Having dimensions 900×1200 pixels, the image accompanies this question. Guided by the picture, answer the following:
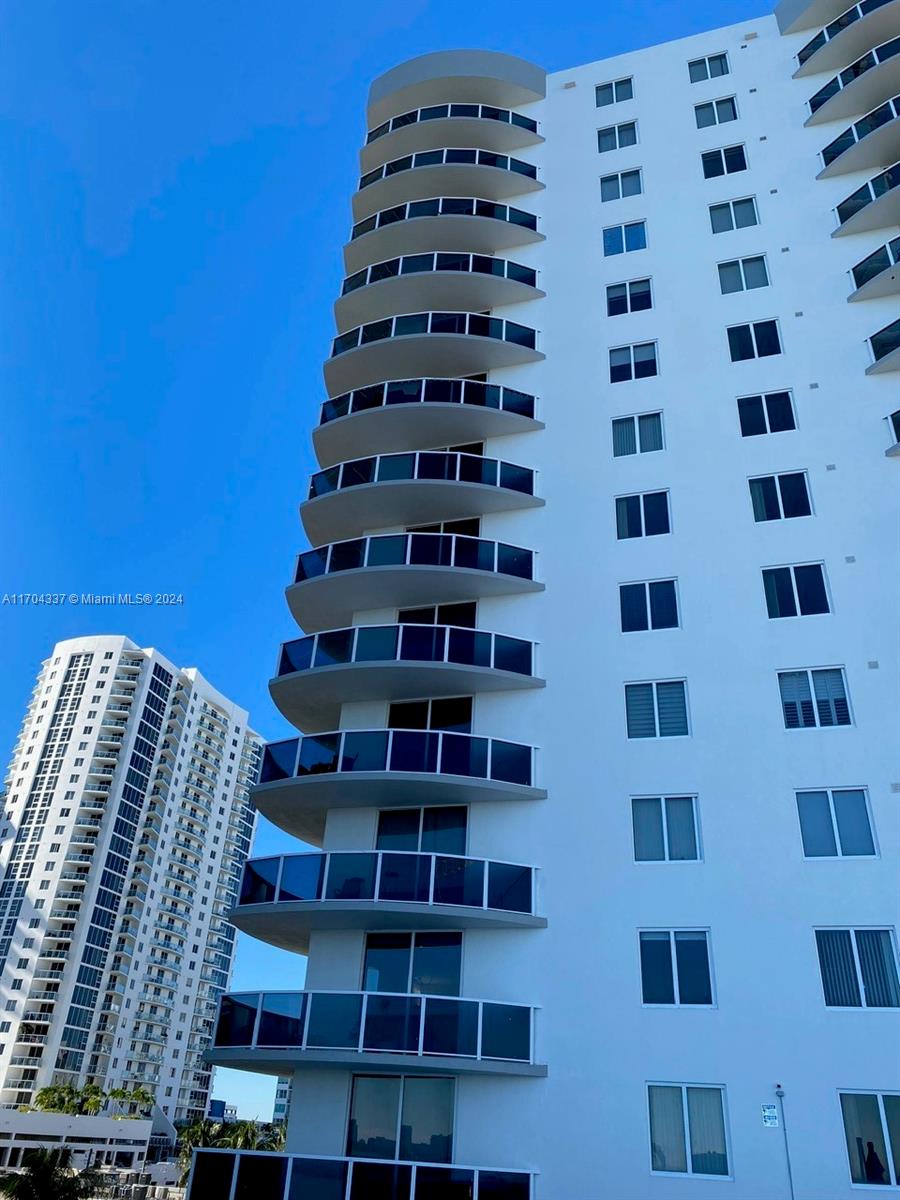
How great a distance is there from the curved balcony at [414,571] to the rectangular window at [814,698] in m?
6.47

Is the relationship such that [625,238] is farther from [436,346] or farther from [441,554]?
[441,554]

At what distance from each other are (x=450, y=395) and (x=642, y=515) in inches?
259

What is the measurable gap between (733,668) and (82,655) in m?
103

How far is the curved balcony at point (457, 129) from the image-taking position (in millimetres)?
31594

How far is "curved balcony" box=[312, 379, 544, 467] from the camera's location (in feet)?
81.6

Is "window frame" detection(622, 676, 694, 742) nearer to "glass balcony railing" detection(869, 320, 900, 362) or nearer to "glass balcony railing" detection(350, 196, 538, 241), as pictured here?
"glass balcony railing" detection(869, 320, 900, 362)

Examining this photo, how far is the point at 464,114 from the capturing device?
3175cm

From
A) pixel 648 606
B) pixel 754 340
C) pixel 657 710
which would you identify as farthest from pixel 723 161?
pixel 657 710

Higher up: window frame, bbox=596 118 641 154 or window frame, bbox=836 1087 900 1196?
window frame, bbox=596 118 641 154

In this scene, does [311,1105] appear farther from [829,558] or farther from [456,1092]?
[829,558]

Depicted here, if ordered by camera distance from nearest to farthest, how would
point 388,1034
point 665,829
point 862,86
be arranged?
1. point 388,1034
2. point 665,829
3. point 862,86

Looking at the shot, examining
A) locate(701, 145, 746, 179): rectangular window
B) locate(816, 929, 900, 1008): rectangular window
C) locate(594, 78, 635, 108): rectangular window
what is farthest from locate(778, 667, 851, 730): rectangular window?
locate(594, 78, 635, 108): rectangular window

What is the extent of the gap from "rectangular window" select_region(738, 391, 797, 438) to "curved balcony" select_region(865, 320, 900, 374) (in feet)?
7.05

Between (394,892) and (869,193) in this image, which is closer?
(394,892)
